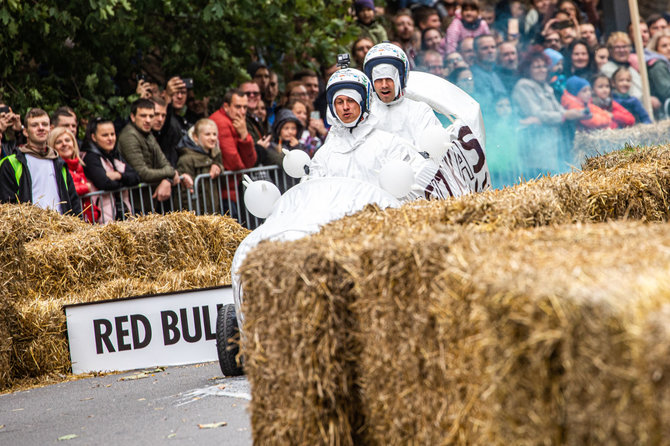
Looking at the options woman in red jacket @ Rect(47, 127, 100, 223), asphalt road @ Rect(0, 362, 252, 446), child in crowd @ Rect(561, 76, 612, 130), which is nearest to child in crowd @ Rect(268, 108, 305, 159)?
woman in red jacket @ Rect(47, 127, 100, 223)

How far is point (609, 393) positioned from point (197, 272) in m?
7.51

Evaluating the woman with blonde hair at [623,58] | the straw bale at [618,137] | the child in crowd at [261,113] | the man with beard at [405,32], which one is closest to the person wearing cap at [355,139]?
the child in crowd at [261,113]

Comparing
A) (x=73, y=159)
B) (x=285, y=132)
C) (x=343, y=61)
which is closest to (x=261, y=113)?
(x=285, y=132)

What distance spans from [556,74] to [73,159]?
9.08 m

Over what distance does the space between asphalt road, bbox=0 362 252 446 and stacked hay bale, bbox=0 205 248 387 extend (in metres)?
0.59

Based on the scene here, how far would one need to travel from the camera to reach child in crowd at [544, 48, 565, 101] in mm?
16750

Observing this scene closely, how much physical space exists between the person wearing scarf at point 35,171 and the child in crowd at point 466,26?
24.3 feet

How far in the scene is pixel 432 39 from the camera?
15383 millimetres

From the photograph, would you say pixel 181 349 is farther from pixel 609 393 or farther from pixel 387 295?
pixel 609 393

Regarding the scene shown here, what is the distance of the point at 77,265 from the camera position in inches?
381

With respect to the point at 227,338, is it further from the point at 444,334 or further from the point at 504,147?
the point at 504,147

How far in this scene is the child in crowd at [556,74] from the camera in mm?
16750

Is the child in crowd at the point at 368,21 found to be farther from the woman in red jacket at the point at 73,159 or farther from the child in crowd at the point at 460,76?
the woman in red jacket at the point at 73,159

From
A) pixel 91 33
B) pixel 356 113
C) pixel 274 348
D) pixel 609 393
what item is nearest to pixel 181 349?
pixel 356 113
